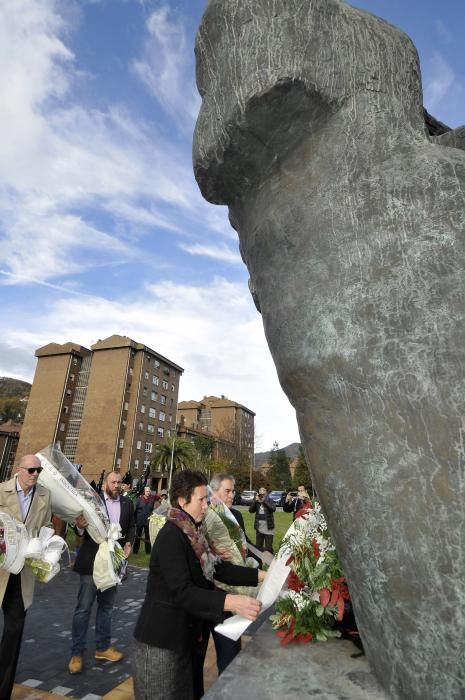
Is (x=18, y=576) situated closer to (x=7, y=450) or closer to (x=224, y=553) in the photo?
(x=224, y=553)

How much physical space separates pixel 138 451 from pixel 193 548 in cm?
5443

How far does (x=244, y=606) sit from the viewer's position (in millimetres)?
2209

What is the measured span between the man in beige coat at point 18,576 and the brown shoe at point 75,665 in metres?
0.75

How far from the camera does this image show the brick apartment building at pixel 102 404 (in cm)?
5384

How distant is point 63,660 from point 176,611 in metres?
2.95

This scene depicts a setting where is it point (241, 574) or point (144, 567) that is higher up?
point (241, 574)

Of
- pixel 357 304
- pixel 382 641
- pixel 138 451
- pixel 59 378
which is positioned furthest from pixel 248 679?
pixel 59 378

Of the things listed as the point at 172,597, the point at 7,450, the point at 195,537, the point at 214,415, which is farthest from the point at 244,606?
the point at 214,415

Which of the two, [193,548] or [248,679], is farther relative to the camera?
[193,548]

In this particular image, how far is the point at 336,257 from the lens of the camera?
1936 mm

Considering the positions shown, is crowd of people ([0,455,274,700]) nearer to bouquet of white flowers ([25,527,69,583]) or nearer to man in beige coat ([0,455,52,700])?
man in beige coat ([0,455,52,700])

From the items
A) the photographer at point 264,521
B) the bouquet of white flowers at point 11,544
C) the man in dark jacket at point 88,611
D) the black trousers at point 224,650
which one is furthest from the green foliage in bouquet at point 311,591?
the photographer at point 264,521

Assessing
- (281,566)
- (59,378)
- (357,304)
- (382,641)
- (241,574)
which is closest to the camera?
(382,641)

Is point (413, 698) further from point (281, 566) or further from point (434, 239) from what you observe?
point (434, 239)
